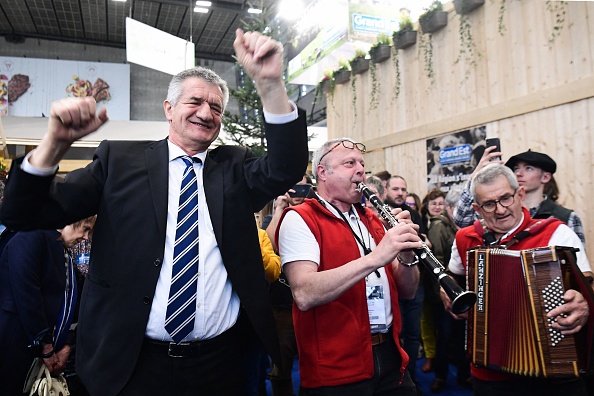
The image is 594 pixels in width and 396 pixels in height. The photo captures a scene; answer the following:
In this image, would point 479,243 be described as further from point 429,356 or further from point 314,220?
point 429,356

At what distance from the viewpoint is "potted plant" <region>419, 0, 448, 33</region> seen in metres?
5.87

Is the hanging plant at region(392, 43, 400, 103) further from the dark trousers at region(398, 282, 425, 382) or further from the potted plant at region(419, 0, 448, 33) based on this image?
the dark trousers at region(398, 282, 425, 382)

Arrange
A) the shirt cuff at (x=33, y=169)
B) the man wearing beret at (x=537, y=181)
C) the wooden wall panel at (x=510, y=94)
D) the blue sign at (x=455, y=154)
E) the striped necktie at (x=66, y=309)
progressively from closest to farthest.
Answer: the shirt cuff at (x=33, y=169), the striped necktie at (x=66, y=309), the man wearing beret at (x=537, y=181), the wooden wall panel at (x=510, y=94), the blue sign at (x=455, y=154)

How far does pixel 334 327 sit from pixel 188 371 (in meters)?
0.69

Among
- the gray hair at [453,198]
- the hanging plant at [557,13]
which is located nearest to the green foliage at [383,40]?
the hanging plant at [557,13]

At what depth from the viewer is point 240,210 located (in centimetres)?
163

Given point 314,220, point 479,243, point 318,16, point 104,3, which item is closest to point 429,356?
point 479,243

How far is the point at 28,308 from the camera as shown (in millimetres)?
2527

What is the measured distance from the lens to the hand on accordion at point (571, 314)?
6.05 ft

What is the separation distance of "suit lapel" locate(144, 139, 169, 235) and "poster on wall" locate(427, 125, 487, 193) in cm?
468

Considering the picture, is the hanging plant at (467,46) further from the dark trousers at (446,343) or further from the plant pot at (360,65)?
the dark trousers at (446,343)

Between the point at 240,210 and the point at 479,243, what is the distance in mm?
1491

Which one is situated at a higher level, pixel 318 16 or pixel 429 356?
pixel 318 16

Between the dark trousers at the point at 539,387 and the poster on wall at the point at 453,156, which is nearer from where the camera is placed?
the dark trousers at the point at 539,387
